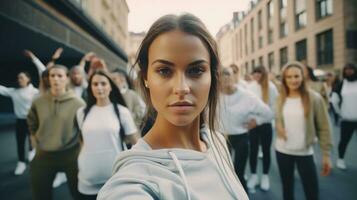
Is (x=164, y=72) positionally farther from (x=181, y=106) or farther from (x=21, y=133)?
(x=21, y=133)

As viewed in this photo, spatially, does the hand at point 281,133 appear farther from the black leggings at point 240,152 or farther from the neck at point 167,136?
the neck at point 167,136

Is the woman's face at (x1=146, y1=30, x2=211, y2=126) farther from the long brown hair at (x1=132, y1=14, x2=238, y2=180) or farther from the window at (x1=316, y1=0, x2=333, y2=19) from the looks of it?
the window at (x1=316, y1=0, x2=333, y2=19)

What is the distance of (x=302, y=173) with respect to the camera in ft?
8.82

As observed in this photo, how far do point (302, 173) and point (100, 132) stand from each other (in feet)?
6.73

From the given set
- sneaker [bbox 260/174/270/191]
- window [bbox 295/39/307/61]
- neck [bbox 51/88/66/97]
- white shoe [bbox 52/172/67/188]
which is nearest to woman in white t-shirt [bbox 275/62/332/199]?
window [bbox 295/39/307/61]

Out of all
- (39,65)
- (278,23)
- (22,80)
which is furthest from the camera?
(22,80)

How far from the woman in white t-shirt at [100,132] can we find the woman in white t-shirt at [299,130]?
1.66 meters

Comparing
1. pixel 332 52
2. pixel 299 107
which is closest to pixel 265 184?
pixel 299 107

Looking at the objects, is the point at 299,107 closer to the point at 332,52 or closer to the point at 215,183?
the point at 215,183

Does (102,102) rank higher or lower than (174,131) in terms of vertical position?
higher

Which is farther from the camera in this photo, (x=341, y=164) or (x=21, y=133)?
(x=21, y=133)

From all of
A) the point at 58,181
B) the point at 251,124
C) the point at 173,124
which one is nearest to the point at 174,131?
the point at 173,124

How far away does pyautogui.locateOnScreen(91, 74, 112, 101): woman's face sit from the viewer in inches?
106

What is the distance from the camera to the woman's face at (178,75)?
78 centimetres
